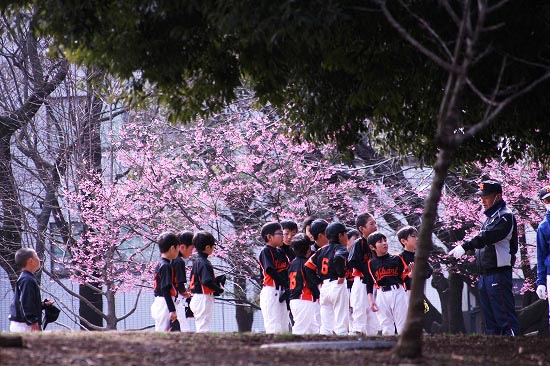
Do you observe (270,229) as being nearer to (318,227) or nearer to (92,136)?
(318,227)

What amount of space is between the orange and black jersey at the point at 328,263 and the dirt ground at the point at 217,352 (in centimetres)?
327

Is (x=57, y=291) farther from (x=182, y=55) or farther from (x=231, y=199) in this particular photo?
(x=182, y=55)

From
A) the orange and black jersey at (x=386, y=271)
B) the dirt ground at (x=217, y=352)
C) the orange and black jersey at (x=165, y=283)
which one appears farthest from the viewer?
the orange and black jersey at (x=386, y=271)

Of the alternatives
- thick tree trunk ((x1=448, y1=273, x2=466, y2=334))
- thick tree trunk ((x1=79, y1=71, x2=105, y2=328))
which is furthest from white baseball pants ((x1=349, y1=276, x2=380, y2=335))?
thick tree trunk ((x1=79, y1=71, x2=105, y2=328))

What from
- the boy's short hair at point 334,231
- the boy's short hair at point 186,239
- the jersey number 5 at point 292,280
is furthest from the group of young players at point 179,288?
the boy's short hair at point 334,231

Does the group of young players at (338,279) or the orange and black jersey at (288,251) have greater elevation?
the orange and black jersey at (288,251)

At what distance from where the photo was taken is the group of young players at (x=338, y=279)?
11086 mm

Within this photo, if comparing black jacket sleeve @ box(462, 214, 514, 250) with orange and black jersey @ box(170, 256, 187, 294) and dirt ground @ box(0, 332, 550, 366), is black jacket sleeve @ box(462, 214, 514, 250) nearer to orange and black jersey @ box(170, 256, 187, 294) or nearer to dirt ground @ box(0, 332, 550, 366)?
dirt ground @ box(0, 332, 550, 366)

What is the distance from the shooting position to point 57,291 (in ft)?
73.5

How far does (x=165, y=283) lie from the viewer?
10.6 meters

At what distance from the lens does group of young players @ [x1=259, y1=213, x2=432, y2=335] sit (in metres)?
11.1

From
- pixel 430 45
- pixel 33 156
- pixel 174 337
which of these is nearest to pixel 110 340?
pixel 174 337

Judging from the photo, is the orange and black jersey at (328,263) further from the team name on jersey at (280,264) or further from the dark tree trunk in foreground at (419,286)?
the dark tree trunk in foreground at (419,286)

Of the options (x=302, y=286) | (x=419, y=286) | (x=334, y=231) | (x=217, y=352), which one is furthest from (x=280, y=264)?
(x=419, y=286)
